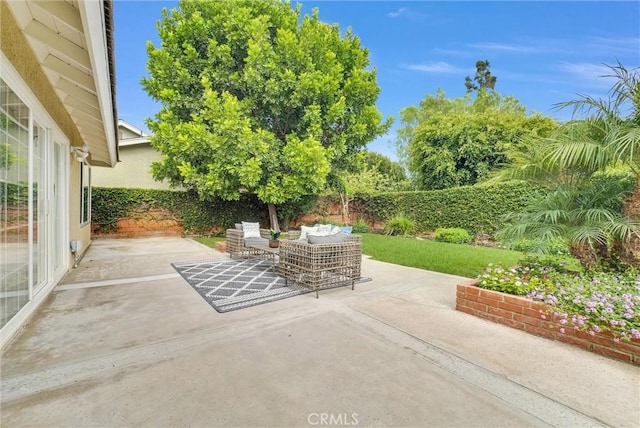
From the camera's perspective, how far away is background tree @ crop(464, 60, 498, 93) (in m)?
29.3

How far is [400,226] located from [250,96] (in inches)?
361

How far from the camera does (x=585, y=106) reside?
4.10 m

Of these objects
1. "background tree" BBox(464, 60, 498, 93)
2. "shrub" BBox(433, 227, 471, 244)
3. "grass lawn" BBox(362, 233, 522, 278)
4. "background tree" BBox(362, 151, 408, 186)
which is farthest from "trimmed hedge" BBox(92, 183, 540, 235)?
"background tree" BBox(464, 60, 498, 93)

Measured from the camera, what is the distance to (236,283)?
18.7 ft

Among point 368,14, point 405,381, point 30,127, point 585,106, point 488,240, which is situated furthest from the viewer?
point 488,240

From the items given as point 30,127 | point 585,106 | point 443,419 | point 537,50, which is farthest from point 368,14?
point 443,419

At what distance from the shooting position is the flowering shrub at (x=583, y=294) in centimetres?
303

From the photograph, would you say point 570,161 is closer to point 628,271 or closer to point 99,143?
point 628,271

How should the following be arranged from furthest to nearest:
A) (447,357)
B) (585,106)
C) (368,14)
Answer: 1. (368,14)
2. (585,106)
3. (447,357)

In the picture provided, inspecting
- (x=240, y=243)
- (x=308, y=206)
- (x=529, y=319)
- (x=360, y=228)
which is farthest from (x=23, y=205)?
(x=360, y=228)

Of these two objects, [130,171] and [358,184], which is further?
[358,184]

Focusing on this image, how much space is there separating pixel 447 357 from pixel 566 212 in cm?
294

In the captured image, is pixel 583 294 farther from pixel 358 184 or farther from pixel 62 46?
pixel 358 184

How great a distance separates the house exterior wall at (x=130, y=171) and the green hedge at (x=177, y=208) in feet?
6.72
